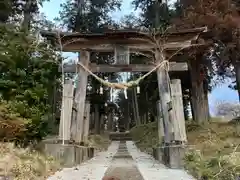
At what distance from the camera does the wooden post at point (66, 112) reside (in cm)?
839

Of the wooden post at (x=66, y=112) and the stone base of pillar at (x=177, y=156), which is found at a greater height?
the wooden post at (x=66, y=112)

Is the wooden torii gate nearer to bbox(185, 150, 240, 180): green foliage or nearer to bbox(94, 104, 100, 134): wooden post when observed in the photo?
bbox(185, 150, 240, 180): green foliage

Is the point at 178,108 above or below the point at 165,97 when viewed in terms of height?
below

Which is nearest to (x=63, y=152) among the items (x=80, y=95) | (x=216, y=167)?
(x=80, y=95)

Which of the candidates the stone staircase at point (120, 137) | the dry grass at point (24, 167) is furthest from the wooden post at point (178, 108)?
the stone staircase at point (120, 137)

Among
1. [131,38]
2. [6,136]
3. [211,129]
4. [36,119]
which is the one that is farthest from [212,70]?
[6,136]

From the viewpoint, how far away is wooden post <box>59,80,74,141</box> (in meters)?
8.39

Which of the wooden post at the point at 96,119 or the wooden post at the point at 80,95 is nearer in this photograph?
the wooden post at the point at 80,95

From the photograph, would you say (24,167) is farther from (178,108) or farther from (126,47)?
(126,47)

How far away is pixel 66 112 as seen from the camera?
8539 millimetres

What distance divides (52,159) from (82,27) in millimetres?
16809

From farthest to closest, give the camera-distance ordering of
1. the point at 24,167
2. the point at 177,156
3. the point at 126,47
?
1. the point at 126,47
2. the point at 177,156
3. the point at 24,167

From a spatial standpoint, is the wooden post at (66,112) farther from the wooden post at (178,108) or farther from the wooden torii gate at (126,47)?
the wooden post at (178,108)

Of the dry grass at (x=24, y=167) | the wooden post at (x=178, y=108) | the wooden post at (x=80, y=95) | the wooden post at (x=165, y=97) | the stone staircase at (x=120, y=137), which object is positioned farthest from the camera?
the stone staircase at (x=120, y=137)
